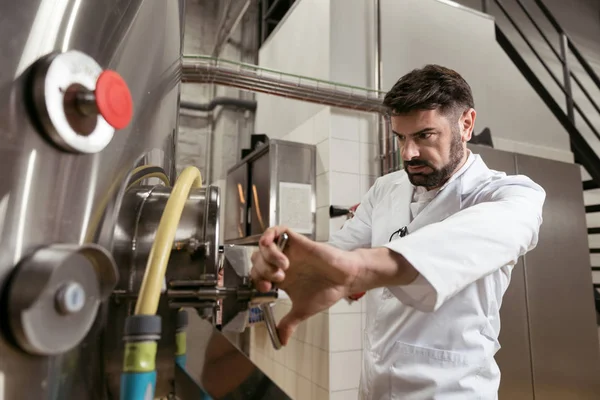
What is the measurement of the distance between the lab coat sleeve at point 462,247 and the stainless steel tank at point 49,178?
399 mm

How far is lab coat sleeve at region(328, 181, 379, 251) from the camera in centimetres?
131

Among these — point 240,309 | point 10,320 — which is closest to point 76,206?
point 10,320

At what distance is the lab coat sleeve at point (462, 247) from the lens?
58cm

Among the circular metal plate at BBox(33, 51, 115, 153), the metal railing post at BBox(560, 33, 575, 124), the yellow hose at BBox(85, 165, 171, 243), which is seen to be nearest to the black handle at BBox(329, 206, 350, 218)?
the yellow hose at BBox(85, 165, 171, 243)

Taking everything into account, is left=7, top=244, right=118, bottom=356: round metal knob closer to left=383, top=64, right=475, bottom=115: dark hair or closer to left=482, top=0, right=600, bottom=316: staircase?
left=383, top=64, right=475, bottom=115: dark hair

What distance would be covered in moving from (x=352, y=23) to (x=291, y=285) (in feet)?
6.99

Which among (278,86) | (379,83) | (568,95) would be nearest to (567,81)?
(568,95)

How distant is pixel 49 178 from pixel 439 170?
0.96 m

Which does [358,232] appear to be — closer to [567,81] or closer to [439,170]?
[439,170]

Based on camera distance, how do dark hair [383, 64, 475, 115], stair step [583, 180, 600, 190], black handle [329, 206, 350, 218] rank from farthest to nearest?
stair step [583, 180, 600, 190]
black handle [329, 206, 350, 218]
dark hair [383, 64, 475, 115]

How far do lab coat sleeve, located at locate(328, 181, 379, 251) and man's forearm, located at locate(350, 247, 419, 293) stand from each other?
2.34 ft

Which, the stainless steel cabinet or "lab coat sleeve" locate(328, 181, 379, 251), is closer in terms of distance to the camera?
"lab coat sleeve" locate(328, 181, 379, 251)

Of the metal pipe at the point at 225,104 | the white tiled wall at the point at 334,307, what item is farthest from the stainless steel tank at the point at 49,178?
the metal pipe at the point at 225,104

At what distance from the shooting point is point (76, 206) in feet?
1.39
